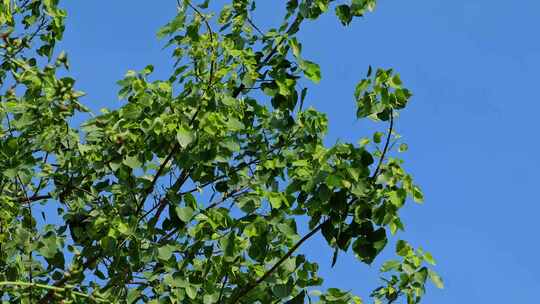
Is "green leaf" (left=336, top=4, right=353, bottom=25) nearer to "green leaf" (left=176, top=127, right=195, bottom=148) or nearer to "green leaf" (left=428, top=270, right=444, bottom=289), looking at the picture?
"green leaf" (left=176, top=127, right=195, bottom=148)

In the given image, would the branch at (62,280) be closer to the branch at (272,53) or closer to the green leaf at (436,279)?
the branch at (272,53)

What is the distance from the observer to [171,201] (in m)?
6.99

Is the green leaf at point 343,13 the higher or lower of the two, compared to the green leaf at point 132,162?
higher

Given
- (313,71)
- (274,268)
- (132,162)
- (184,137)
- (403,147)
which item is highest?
(313,71)

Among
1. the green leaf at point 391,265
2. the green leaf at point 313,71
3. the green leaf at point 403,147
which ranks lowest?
the green leaf at point 391,265

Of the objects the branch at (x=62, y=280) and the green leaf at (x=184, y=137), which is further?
the branch at (x=62, y=280)

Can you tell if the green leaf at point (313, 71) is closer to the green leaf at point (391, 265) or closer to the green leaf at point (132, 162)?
the green leaf at point (132, 162)

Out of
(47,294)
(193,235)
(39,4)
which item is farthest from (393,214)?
(39,4)

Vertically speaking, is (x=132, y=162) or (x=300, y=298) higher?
(x=132, y=162)

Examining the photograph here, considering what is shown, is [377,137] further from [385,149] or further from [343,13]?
[343,13]

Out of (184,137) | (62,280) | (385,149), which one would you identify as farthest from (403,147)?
(62,280)

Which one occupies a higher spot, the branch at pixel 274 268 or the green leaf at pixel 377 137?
the green leaf at pixel 377 137

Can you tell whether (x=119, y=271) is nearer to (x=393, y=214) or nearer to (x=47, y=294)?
(x=47, y=294)

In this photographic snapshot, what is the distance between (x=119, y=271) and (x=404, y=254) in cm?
203
